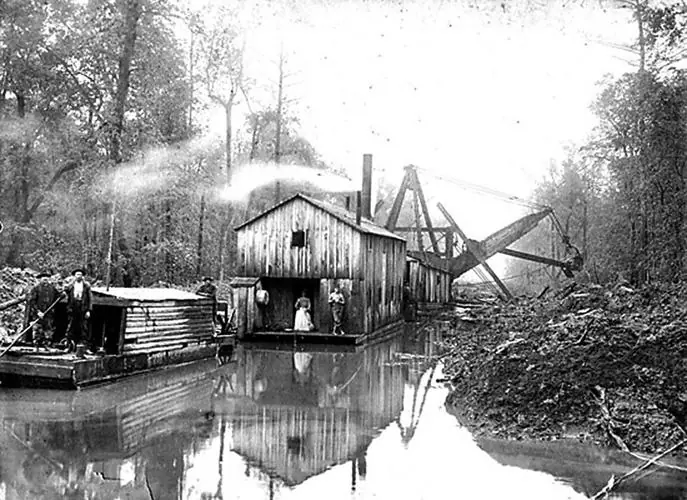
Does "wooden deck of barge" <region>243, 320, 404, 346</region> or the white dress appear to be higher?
the white dress

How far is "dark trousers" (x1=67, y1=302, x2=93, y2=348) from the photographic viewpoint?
15609 mm

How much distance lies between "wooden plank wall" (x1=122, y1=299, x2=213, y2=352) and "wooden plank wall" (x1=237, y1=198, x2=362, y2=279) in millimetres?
6214

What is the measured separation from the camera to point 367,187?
3647 centimetres

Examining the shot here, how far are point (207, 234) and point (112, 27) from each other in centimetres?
2235

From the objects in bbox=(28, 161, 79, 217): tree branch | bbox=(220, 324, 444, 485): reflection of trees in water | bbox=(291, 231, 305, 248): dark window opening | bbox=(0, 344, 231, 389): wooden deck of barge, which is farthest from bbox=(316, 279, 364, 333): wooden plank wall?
bbox=(28, 161, 79, 217): tree branch

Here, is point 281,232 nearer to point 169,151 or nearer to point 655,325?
point 169,151

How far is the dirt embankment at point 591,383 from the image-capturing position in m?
11.2

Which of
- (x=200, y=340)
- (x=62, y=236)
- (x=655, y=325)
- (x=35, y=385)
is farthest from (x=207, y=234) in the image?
A: (x=655, y=325)

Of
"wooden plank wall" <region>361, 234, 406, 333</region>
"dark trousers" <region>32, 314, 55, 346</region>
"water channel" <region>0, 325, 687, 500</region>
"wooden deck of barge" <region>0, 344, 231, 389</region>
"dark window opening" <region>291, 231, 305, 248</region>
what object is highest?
"dark window opening" <region>291, 231, 305, 248</region>

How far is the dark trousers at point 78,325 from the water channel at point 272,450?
1190mm

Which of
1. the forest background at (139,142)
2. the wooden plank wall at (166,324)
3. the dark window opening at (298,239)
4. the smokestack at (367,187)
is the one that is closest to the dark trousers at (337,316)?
the dark window opening at (298,239)

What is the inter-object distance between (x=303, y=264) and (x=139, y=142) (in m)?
9.03

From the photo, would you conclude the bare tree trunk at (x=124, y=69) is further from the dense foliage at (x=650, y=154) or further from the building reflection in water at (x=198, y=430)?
the dense foliage at (x=650, y=154)

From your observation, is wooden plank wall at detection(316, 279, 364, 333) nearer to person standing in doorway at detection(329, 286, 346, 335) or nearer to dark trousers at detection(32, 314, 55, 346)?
person standing in doorway at detection(329, 286, 346, 335)
